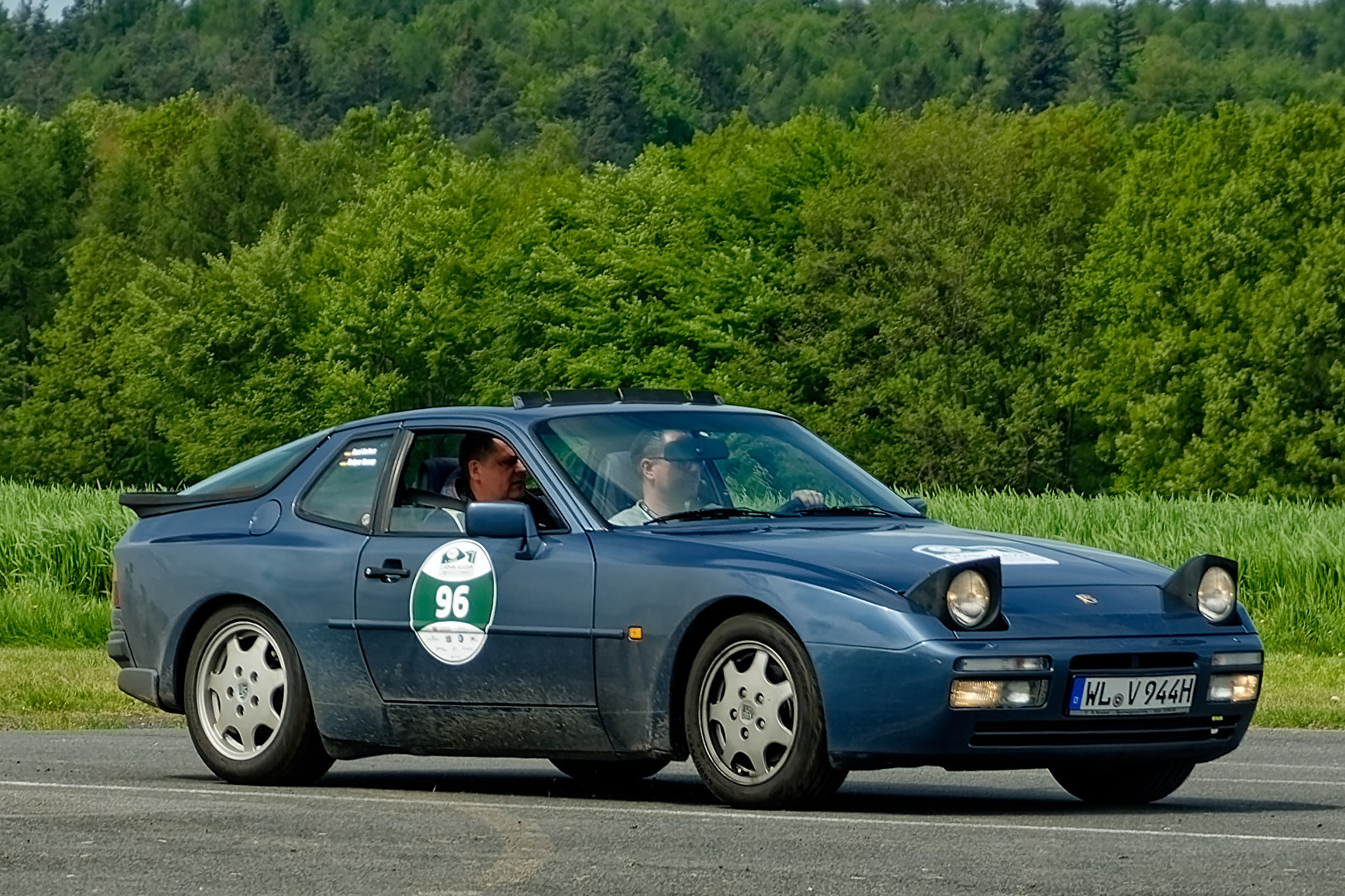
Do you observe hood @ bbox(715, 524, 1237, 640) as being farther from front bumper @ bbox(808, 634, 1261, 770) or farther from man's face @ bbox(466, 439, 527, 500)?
man's face @ bbox(466, 439, 527, 500)

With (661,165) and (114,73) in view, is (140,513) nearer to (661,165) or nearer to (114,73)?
(661,165)

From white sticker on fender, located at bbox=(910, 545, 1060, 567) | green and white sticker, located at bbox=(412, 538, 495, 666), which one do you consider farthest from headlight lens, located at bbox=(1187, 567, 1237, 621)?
green and white sticker, located at bbox=(412, 538, 495, 666)

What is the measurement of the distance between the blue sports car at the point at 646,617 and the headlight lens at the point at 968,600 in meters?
0.01

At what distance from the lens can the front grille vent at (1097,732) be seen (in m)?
8.66

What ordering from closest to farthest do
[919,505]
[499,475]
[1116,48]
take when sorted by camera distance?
[499,475]
[919,505]
[1116,48]

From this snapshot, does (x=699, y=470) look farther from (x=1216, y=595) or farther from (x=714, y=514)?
(x=1216, y=595)

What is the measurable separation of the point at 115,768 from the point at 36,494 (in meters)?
21.2

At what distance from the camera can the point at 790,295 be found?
7681cm

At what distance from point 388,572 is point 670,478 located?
1.15 metres

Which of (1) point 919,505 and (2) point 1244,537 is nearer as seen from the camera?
(1) point 919,505

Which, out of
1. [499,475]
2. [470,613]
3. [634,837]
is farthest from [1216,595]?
[499,475]

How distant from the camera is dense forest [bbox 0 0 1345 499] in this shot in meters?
70.6

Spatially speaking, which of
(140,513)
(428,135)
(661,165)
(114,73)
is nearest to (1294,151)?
(661,165)

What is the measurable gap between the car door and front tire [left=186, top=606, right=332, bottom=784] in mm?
500
